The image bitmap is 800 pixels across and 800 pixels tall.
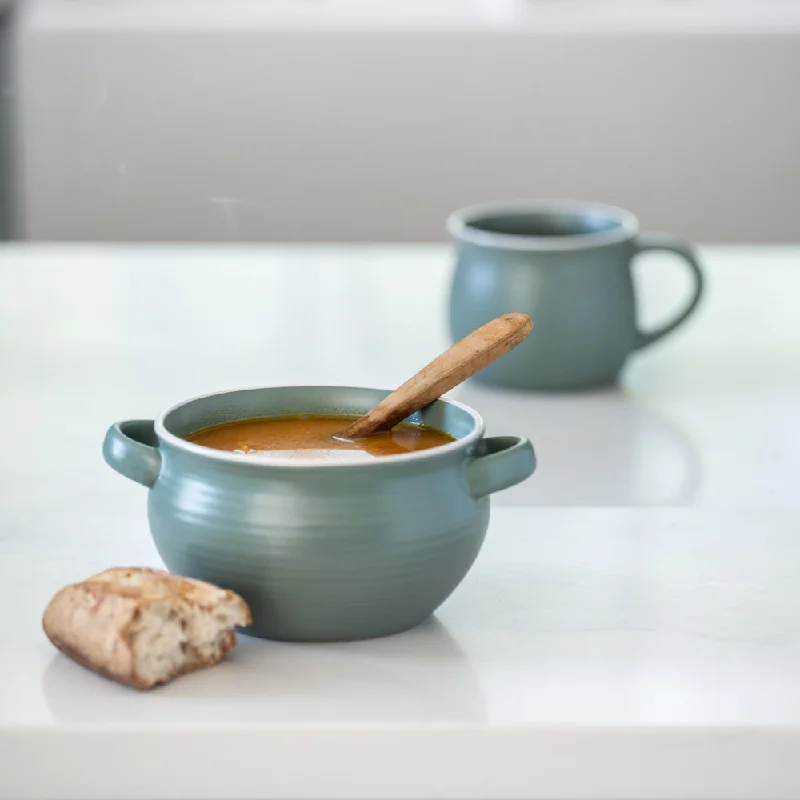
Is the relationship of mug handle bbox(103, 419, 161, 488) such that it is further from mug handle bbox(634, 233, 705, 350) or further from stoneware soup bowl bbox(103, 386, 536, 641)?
mug handle bbox(634, 233, 705, 350)

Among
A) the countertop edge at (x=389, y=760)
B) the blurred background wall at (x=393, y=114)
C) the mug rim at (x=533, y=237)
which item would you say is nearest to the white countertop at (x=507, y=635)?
the countertop edge at (x=389, y=760)

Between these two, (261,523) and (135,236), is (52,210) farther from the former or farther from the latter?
(261,523)

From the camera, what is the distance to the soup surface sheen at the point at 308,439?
1.95ft

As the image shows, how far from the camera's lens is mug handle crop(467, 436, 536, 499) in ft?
1.89

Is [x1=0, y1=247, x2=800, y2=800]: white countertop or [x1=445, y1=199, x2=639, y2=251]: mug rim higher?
[x1=445, y1=199, x2=639, y2=251]: mug rim

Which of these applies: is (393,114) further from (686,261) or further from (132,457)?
(132,457)

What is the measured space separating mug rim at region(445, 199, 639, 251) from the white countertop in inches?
4.6

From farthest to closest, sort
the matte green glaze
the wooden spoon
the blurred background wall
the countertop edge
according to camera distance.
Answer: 1. the blurred background wall
2. the matte green glaze
3. the wooden spoon
4. the countertop edge

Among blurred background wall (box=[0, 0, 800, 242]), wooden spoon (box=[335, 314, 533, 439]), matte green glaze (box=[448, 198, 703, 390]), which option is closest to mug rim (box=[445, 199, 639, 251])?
matte green glaze (box=[448, 198, 703, 390])

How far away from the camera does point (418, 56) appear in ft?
9.49

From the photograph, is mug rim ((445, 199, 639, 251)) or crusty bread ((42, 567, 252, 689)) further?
mug rim ((445, 199, 639, 251))

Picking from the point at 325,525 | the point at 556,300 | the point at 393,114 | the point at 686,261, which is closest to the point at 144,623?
the point at 325,525

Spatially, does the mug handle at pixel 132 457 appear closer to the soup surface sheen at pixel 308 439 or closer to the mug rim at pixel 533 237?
the soup surface sheen at pixel 308 439

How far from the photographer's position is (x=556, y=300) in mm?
1083
